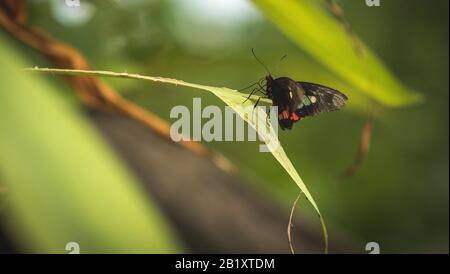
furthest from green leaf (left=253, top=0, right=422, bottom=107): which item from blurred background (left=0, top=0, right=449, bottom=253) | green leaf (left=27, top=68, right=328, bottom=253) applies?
green leaf (left=27, top=68, right=328, bottom=253)

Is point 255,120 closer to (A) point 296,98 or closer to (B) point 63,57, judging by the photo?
(A) point 296,98

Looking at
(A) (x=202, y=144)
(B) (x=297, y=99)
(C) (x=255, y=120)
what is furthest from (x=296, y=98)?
(A) (x=202, y=144)

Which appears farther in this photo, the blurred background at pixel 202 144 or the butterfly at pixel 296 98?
the butterfly at pixel 296 98

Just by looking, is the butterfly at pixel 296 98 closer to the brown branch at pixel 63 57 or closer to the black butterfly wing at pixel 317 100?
the black butterfly wing at pixel 317 100

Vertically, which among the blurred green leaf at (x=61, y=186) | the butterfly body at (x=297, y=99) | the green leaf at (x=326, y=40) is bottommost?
the blurred green leaf at (x=61, y=186)

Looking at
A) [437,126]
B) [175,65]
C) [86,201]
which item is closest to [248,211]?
[175,65]

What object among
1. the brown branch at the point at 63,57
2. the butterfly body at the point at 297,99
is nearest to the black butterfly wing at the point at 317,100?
the butterfly body at the point at 297,99
